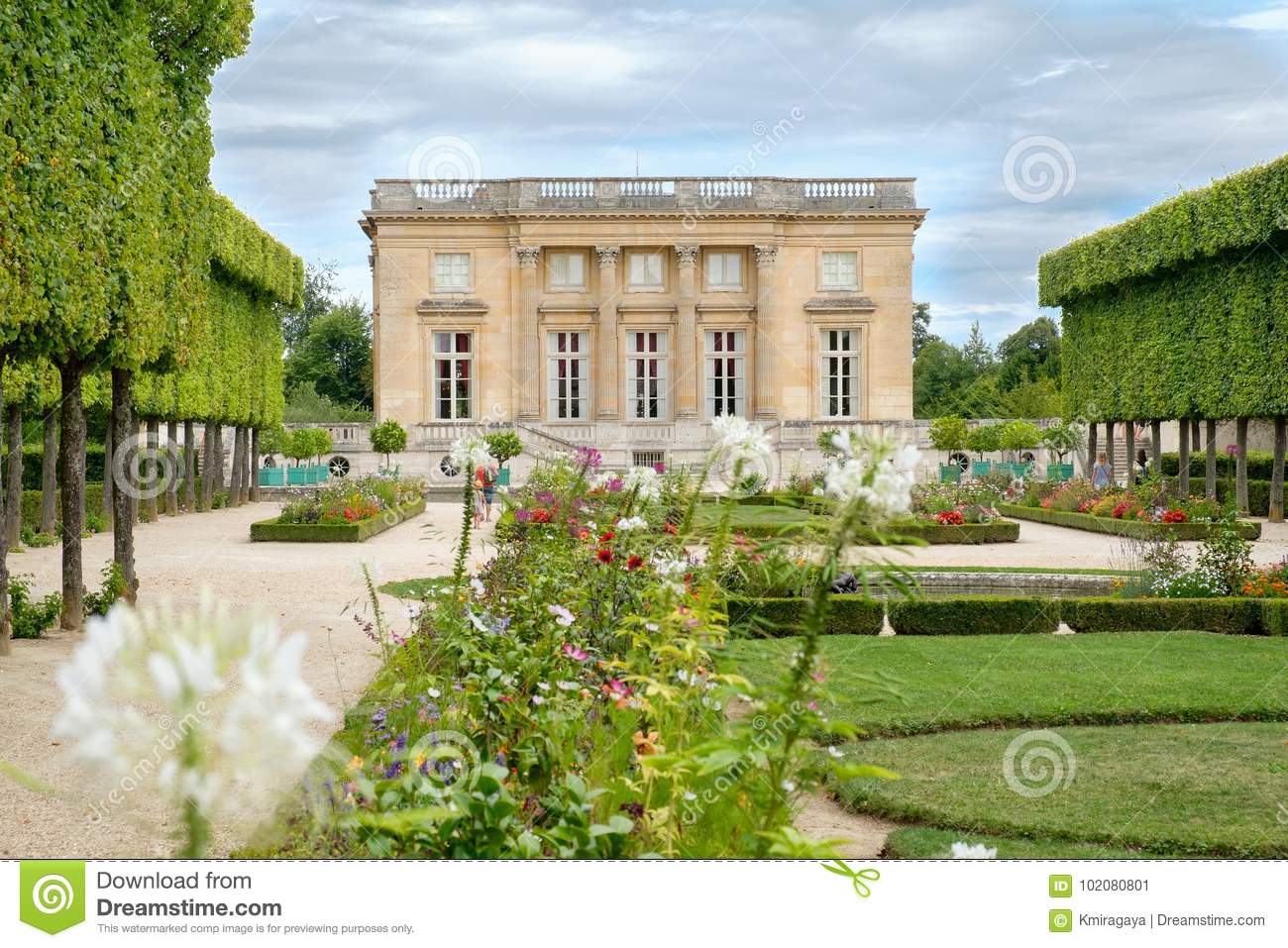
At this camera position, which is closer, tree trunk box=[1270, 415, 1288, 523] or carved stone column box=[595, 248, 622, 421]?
tree trunk box=[1270, 415, 1288, 523]

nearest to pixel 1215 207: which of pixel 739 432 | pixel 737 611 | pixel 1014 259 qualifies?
pixel 1014 259

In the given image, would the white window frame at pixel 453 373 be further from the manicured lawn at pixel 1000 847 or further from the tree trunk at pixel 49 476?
the manicured lawn at pixel 1000 847

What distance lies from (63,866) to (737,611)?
644cm

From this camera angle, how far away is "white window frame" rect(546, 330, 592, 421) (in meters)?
35.2

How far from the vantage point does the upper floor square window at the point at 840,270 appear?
3506 centimetres

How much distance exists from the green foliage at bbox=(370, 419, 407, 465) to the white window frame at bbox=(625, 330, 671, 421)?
7474 millimetres

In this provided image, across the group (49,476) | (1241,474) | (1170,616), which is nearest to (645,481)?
(1170,616)

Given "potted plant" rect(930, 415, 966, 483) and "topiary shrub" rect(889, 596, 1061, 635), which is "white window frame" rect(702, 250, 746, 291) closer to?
"potted plant" rect(930, 415, 966, 483)

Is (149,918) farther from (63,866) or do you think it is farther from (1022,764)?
(1022,764)

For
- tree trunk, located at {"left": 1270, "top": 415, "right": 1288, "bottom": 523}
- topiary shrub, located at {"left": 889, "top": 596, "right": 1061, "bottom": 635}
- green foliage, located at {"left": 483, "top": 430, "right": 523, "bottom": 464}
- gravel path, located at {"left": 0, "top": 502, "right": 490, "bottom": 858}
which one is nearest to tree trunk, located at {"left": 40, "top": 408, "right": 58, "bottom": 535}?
gravel path, located at {"left": 0, "top": 502, "right": 490, "bottom": 858}

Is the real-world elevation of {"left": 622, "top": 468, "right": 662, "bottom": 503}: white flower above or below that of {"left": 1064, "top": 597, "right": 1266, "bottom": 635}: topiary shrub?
above

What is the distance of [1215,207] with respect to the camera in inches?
765

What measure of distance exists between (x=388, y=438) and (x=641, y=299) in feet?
29.2

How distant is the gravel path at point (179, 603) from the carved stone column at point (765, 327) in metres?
15.4
